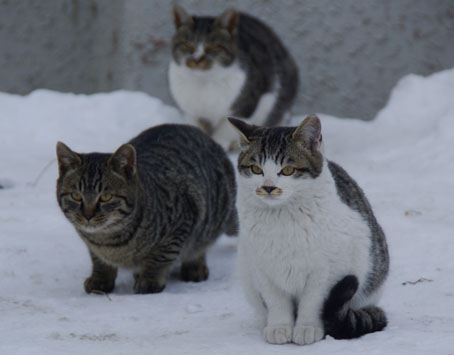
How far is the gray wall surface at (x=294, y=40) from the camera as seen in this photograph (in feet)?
Answer: 24.1

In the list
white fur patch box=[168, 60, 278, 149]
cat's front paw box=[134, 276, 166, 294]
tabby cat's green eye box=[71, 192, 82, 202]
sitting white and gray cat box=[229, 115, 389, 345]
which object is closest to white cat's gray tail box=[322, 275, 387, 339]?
sitting white and gray cat box=[229, 115, 389, 345]

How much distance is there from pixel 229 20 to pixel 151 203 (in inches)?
99.2

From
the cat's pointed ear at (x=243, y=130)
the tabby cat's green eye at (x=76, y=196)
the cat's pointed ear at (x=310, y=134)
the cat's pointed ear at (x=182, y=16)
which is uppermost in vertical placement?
the cat's pointed ear at (x=310, y=134)

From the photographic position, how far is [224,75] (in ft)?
19.9

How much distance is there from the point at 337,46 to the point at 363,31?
298 mm

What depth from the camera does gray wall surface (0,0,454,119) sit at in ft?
Result: 24.1

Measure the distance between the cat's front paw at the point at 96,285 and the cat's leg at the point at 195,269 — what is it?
1.60 feet

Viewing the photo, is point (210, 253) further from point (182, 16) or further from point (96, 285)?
point (182, 16)

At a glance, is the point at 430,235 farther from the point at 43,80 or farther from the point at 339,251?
the point at 43,80

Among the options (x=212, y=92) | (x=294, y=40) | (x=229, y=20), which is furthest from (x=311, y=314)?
(x=294, y=40)

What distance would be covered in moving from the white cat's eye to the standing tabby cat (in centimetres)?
116

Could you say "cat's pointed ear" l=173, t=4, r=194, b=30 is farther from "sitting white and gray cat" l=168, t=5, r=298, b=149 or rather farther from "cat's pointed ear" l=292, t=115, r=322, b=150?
"cat's pointed ear" l=292, t=115, r=322, b=150

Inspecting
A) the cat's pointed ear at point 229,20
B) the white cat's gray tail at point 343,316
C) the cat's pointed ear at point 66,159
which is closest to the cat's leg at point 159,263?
the cat's pointed ear at point 66,159

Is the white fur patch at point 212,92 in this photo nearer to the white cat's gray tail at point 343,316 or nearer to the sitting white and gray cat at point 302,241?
the sitting white and gray cat at point 302,241
